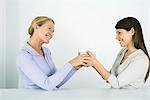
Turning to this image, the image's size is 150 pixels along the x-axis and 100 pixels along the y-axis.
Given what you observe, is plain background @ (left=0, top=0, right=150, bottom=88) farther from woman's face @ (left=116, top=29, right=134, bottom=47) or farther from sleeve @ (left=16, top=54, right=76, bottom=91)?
sleeve @ (left=16, top=54, right=76, bottom=91)

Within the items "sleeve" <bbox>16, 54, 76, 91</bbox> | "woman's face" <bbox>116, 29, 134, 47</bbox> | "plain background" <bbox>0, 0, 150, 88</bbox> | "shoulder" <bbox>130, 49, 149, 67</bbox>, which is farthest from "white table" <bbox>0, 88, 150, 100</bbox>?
"plain background" <bbox>0, 0, 150, 88</bbox>

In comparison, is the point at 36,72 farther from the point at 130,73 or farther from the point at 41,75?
the point at 130,73

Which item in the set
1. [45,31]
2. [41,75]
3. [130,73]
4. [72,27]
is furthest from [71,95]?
[72,27]

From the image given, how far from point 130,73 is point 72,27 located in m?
0.64

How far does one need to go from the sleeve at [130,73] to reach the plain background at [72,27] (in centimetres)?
46

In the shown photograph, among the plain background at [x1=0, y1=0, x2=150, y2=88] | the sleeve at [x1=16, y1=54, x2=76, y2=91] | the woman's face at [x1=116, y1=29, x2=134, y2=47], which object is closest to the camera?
the sleeve at [x1=16, y1=54, x2=76, y2=91]

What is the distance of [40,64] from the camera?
130 centimetres

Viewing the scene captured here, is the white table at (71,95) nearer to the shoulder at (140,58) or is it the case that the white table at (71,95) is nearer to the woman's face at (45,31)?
the shoulder at (140,58)

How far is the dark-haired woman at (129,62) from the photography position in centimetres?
120

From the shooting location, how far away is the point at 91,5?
68.0 inches

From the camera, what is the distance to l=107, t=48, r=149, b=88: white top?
3.92 feet

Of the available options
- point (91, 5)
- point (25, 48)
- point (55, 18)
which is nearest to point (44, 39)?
point (25, 48)

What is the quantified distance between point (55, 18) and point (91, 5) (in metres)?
0.24

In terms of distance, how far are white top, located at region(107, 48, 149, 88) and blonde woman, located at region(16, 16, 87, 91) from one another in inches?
6.5
